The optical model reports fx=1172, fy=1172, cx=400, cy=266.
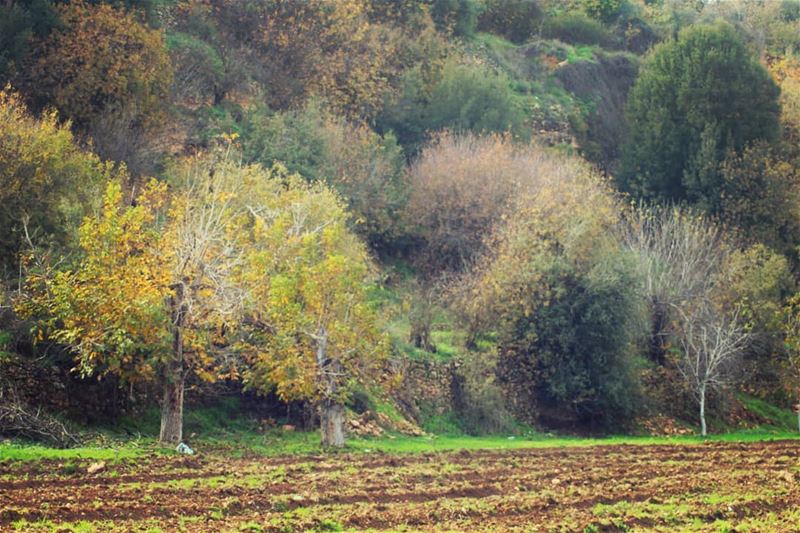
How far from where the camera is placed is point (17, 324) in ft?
107

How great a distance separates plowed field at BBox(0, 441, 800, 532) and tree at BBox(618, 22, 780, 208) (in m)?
35.7

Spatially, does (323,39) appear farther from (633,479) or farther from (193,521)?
(193,521)

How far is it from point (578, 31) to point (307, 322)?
214ft

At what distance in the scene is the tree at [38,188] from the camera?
35.2 metres

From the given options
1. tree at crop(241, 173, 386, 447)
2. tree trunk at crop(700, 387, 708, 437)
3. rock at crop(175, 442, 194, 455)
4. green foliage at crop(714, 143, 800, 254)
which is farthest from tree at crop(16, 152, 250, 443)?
green foliage at crop(714, 143, 800, 254)

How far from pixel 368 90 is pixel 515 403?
26583 millimetres

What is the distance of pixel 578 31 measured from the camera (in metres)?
94.5

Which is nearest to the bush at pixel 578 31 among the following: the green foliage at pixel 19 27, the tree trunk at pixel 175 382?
the green foliage at pixel 19 27

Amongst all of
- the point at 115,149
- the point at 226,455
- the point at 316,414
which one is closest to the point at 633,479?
the point at 226,455

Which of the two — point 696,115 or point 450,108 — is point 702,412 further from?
point 450,108

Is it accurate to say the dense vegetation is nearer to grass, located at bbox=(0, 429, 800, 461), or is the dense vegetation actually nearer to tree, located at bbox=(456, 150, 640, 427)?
tree, located at bbox=(456, 150, 640, 427)

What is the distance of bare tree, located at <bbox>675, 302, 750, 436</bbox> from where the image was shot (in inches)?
1869

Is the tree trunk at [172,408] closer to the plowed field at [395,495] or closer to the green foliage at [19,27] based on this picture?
the plowed field at [395,495]

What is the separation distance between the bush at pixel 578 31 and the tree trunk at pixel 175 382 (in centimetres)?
6721
